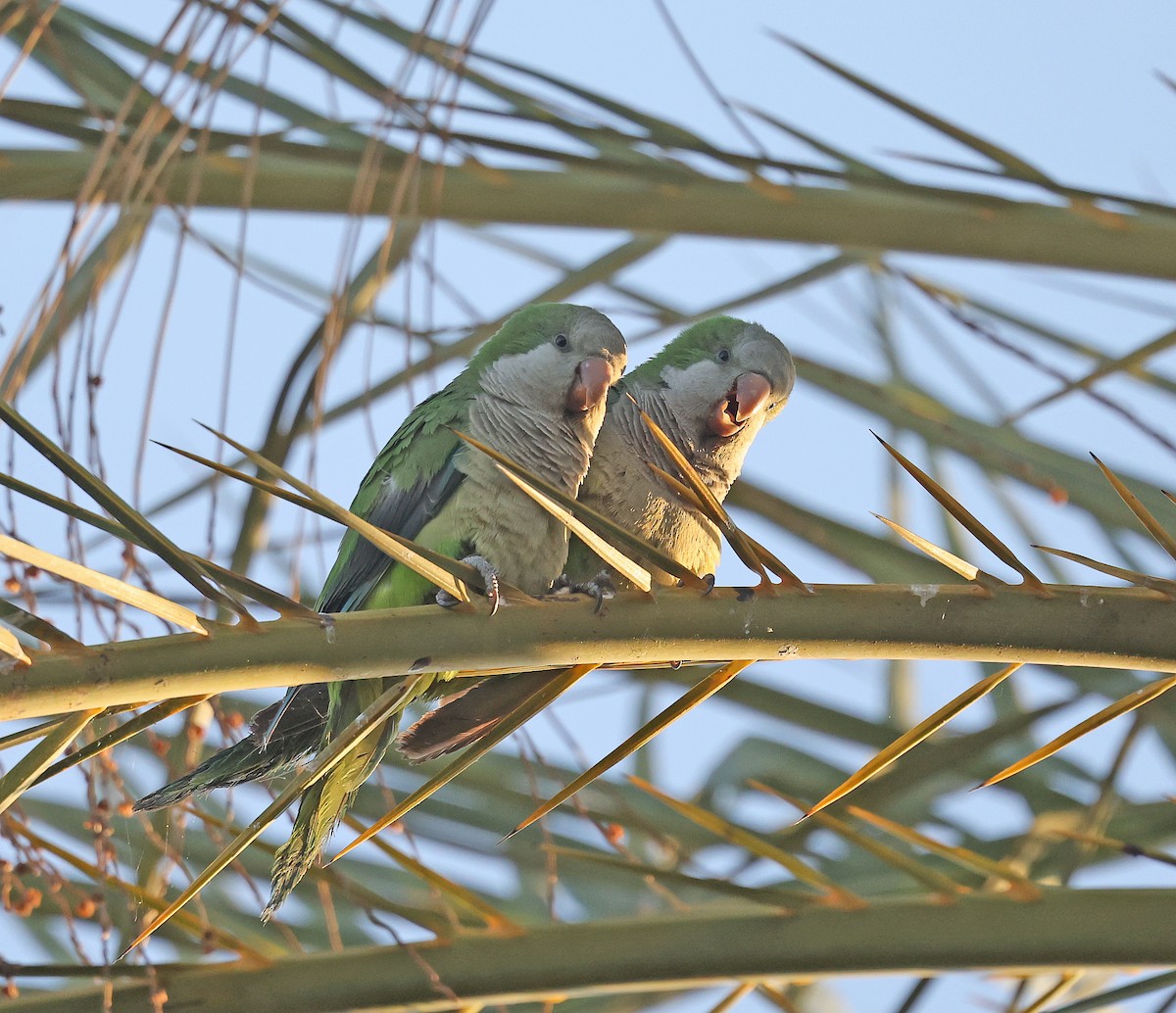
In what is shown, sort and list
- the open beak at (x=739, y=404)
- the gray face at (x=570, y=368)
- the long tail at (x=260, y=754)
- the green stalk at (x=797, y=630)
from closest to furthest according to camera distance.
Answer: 1. the green stalk at (x=797, y=630)
2. the long tail at (x=260, y=754)
3. the gray face at (x=570, y=368)
4. the open beak at (x=739, y=404)

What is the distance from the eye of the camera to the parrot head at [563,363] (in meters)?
2.19

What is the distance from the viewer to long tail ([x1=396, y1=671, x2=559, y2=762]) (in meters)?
1.91

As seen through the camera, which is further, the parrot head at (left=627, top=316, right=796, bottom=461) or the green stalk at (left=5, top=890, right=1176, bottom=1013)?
the parrot head at (left=627, top=316, right=796, bottom=461)

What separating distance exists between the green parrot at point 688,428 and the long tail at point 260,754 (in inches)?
19.3

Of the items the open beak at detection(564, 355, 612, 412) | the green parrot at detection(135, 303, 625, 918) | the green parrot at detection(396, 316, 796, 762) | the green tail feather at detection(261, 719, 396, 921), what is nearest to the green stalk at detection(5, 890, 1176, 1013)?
the green tail feather at detection(261, 719, 396, 921)

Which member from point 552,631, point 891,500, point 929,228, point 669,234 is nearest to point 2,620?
point 552,631

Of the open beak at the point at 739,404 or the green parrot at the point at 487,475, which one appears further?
the open beak at the point at 739,404

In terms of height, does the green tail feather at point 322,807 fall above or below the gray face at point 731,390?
below

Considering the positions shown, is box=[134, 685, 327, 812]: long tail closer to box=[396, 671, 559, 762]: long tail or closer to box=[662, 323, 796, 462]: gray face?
box=[396, 671, 559, 762]: long tail

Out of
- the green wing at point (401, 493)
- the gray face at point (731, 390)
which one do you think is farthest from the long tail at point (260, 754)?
the gray face at point (731, 390)

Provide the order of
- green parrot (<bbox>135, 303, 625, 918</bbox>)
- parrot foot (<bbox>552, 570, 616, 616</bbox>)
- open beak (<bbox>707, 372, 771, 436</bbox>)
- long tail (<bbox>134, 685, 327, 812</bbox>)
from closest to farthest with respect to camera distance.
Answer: long tail (<bbox>134, 685, 327, 812</bbox>) < parrot foot (<bbox>552, 570, 616, 616</bbox>) < green parrot (<bbox>135, 303, 625, 918</bbox>) < open beak (<bbox>707, 372, 771, 436</bbox>)

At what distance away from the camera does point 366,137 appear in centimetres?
224

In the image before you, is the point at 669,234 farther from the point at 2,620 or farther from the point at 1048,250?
the point at 2,620

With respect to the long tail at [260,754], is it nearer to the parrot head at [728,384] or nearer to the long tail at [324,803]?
the long tail at [324,803]
